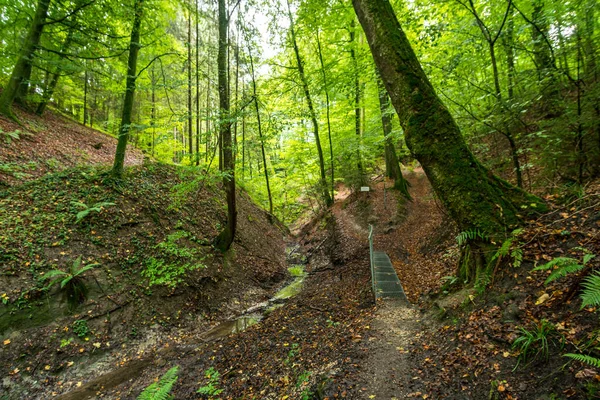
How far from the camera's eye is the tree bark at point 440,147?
366 centimetres

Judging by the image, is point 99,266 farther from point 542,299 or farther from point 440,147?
point 542,299

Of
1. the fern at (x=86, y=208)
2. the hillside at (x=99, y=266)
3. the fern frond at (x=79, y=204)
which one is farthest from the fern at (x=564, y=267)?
the fern frond at (x=79, y=204)

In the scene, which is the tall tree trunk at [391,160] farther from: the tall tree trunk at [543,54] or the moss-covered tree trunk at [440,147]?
the moss-covered tree trunk at [440,147]

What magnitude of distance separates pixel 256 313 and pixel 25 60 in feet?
40.7

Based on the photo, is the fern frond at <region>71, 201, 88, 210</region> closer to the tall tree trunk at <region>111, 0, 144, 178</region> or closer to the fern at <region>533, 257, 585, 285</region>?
the tall tree trunk at <region>111, 0, 144, 178</region>

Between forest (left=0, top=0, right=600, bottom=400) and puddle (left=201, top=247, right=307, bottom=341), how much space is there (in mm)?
68

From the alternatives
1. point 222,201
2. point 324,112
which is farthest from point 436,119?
point 324,112

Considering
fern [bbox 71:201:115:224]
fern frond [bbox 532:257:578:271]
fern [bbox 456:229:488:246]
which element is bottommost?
fern frond [bbox 532:257:578:271]

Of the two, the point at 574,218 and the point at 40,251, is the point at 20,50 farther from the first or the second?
the point at 574,218

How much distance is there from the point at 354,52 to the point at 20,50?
13.4 m

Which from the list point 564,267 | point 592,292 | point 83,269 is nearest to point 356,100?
point 564,267

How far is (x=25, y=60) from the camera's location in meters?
9.68

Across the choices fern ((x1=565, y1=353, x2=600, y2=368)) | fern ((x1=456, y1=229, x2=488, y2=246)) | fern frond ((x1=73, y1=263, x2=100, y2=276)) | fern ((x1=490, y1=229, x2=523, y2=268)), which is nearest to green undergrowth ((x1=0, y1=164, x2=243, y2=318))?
fern frond ((x1=73, y1=263, x2=100, y2=276))

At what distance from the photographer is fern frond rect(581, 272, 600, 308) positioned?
1.97 meters
